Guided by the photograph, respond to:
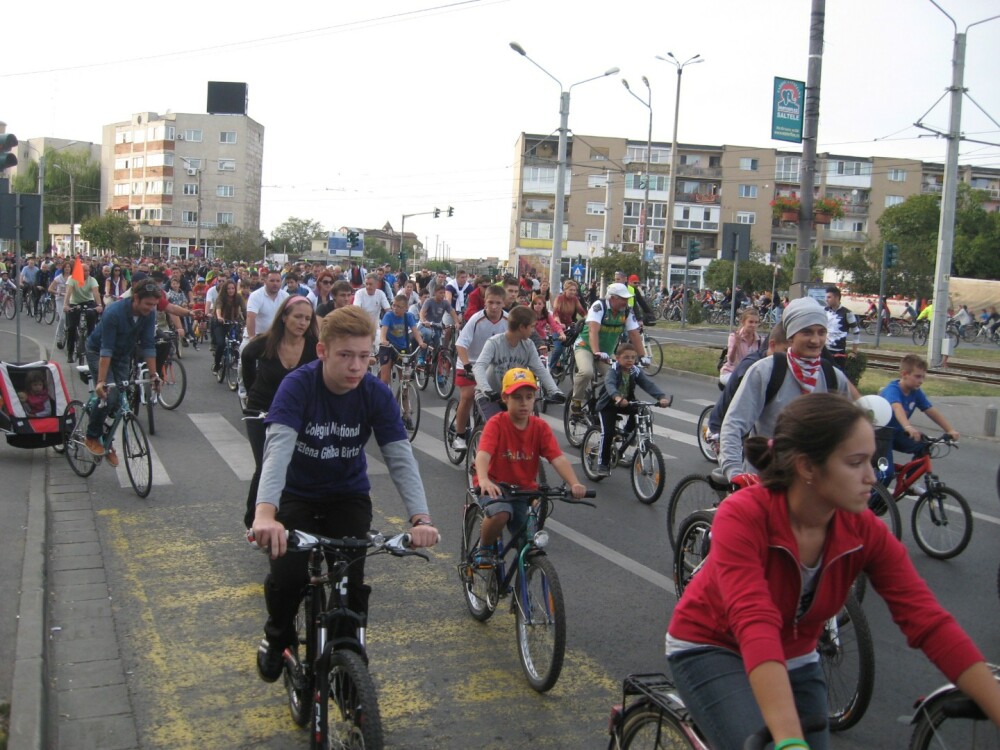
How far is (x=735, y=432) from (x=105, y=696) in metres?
3.39

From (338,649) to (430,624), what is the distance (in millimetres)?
2215

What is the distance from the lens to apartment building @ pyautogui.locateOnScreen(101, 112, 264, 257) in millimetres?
101375

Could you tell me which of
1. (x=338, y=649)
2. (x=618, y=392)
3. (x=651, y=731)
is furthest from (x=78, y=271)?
(x=651, y=731)

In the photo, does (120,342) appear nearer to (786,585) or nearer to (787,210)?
(786,585)

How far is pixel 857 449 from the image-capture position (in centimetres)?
245

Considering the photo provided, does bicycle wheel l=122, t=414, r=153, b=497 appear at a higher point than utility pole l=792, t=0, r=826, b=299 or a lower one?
lower

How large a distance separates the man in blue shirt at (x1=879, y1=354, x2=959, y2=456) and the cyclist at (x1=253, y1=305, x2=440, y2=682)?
493 centimetres

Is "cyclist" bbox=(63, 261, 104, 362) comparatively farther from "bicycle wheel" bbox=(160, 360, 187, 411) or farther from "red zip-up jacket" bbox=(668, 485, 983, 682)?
"red zip-up jacket" bbox=(668, 485, 983, 682)

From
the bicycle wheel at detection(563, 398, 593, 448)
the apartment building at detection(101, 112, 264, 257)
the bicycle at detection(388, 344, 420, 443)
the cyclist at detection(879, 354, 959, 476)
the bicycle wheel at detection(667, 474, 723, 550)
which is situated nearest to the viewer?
the bicycle wheel at detection(667, 474, 723, 550)

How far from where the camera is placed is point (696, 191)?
300 feet

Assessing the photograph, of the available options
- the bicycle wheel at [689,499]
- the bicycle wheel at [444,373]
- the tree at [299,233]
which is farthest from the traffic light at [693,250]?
the tree at [299,233]

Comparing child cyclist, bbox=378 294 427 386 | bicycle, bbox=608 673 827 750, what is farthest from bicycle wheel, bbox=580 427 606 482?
bicycle, bbox=608 673 827 750

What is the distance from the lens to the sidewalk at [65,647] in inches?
163

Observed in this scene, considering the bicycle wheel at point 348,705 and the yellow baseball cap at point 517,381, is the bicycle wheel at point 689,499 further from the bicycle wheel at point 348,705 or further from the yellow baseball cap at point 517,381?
the bicycle wheel at point 348,705
